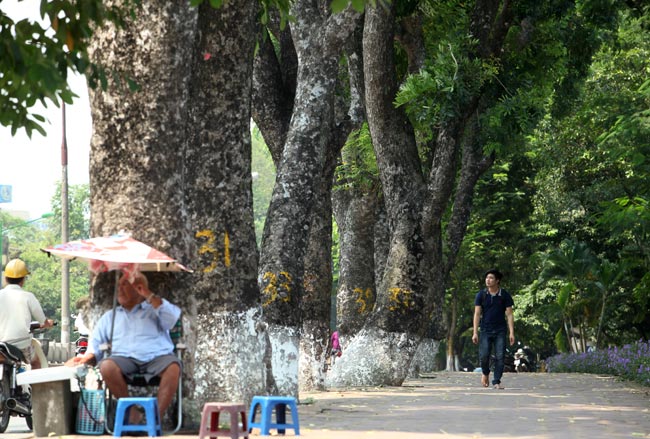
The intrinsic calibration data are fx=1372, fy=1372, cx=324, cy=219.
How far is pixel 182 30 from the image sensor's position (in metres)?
12.1

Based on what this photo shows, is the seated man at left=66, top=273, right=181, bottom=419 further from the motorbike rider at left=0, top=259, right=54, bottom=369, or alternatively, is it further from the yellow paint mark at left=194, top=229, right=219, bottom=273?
the motorbike rider at left=0, top=259, right=54, bottom=369

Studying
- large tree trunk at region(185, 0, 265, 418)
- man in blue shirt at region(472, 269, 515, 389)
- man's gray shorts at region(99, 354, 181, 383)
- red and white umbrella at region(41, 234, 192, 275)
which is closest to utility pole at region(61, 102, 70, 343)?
man in blue shirt at region(472, 269, 515, 389)

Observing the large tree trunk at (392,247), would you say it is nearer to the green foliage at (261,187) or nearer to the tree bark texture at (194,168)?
the tree bark texture at (194,168)

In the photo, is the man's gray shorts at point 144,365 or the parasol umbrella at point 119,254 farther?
the man's gray shorts at point 144,365

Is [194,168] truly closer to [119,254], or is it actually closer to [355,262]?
[119,254]

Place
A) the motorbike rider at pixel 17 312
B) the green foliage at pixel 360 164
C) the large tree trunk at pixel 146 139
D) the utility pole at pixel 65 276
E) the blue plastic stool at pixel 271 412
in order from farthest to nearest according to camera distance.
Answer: the utility pole at pixel 65 276
the green foliage at pixel 360 164
the motorbike rider at pixel 17 312
the large tree trunk at pixel 146 139
the blue plastic stool at pixel 271 412

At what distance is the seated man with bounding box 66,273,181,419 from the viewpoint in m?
11.6

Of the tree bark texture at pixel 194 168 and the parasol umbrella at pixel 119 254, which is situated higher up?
the tree bark texture at pixel 194 168

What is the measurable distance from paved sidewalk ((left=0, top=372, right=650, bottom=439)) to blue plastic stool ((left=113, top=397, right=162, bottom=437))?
391mm

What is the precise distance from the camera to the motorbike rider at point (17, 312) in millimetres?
14945

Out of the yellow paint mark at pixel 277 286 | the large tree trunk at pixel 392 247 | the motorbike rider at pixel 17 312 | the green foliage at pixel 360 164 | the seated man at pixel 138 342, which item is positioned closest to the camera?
the seated man at pixel 138 342

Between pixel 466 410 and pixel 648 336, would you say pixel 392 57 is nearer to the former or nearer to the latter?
pixel 466 410

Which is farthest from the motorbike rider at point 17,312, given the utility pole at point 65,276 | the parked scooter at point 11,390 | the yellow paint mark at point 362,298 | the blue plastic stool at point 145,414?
the utility pole at point 65,276

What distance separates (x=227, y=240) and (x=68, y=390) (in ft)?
10.1
